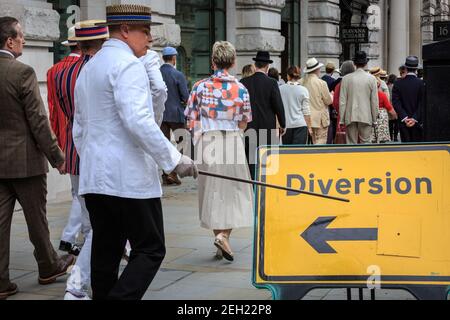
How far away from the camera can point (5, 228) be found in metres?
5.74

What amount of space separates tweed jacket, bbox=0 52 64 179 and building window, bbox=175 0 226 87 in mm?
9794

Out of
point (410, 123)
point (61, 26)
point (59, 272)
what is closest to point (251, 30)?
point (410, 123)

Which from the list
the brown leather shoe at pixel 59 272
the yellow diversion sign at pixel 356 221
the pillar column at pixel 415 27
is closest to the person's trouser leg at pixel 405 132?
the brown leather shoe at pixel 59 272

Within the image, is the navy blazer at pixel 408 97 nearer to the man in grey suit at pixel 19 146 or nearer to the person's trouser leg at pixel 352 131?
the person's trouser leg at pixel 352 131

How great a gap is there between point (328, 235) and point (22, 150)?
2.38m

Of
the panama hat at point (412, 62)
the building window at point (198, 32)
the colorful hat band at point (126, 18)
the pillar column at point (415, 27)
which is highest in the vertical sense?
the pillar column at point (415, 27)

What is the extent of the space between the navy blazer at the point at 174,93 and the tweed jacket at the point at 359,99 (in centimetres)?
250

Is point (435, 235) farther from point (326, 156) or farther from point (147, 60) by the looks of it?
point (147, 60)

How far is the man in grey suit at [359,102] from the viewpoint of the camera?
1246 centimetres

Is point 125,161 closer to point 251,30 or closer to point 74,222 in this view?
point 74,222

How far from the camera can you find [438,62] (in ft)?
18.2

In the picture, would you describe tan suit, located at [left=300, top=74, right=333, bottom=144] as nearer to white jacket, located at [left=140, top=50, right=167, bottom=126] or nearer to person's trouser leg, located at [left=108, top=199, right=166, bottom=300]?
white jacket, located at [left=140, top=50, right=167, bottom=126]

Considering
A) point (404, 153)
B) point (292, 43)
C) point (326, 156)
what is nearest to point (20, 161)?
point (326, 156)
